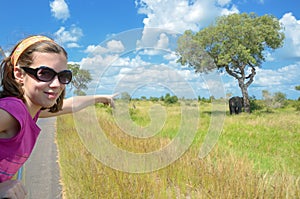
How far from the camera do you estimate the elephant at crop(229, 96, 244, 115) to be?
22.8m

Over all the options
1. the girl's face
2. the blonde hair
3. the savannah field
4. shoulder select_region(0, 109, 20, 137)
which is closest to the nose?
the girl's face

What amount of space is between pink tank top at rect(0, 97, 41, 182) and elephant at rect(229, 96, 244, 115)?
72.7 ft

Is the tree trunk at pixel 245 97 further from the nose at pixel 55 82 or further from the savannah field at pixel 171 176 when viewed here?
the nose at pixel 55 82

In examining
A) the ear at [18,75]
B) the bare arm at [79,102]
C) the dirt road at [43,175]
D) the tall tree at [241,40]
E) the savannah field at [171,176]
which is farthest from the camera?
the tall tree at [241,40]

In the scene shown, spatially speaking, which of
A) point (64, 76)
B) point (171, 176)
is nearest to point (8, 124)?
point (64, 76)

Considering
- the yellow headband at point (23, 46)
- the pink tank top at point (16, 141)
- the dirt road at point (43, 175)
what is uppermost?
the yellow headband at point (23, 46)

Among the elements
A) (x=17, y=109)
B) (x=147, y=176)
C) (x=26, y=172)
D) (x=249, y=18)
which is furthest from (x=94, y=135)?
(x=249, y=18)

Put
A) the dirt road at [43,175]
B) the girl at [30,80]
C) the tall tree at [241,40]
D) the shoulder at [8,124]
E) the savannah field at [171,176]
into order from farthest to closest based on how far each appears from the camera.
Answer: the tall tree at [241,40] < the dirt road at [43,175] < the savannah field at [171,176] < the girl at [30,80] < the shoulder at [8,124]

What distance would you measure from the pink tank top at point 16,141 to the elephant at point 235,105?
72.7ft

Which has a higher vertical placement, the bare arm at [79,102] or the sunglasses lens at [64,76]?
the sunglasses lens at [64,76]

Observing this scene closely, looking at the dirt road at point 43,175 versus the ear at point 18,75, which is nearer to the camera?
the ear at point 18,75

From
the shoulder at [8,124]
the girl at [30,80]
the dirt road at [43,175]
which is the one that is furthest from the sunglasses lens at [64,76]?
the dirt road at [43,175]

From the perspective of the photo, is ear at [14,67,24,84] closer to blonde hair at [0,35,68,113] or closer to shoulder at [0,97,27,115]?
blonde hair at [0,35,68,113]

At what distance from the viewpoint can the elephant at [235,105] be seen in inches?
898
